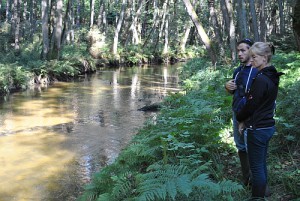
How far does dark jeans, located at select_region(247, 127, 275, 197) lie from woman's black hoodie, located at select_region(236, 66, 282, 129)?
0.24 ft

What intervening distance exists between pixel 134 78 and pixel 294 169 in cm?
1824

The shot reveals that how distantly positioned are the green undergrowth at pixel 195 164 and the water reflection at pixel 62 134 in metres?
1.43

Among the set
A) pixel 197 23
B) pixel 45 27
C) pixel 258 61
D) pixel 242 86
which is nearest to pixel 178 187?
pixel 242 86

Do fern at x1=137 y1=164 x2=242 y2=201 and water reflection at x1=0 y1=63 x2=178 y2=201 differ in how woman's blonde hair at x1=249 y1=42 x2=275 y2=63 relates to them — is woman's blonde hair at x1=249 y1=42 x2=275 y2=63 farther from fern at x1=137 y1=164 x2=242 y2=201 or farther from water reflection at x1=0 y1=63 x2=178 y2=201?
water reflection at x1=0 y1=63 x2=178 y2=201

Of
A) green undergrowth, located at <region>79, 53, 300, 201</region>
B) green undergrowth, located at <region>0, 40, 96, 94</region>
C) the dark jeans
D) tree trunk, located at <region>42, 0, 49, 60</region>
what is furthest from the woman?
tree trunk, located at <region>42, 0, 49, 60</region>

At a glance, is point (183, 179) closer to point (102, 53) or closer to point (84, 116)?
point (84, 116)

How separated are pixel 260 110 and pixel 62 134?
23.7 ft

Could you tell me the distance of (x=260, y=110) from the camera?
12.2 ft

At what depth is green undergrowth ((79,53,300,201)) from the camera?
3512 mm

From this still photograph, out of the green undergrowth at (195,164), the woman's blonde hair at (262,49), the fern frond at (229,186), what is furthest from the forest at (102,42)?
the fern frond at (229,186)

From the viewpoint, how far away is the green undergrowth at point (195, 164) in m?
3.51

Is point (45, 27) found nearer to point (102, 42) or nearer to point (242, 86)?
point (102, 42)

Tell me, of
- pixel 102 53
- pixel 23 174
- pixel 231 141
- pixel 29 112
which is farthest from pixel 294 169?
pixel 102 53

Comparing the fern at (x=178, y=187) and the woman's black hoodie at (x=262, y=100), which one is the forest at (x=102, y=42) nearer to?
the woman's black hoodie at (x=262, y=100)
